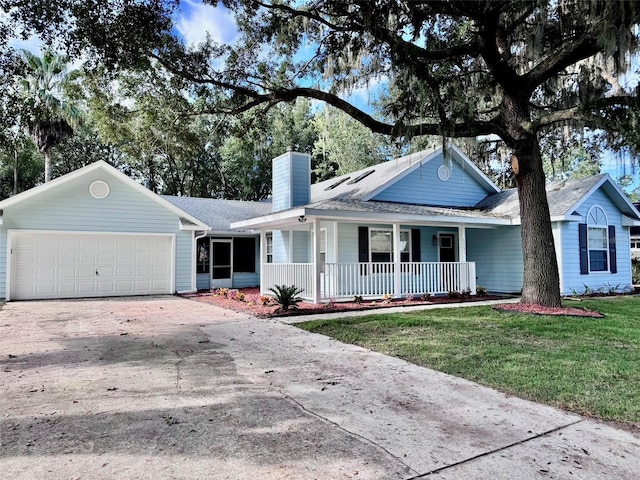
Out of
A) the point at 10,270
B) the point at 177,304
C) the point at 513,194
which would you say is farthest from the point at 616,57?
the point at 10,270

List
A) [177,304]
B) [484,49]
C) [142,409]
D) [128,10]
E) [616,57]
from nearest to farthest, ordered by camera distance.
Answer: [142,409], [616,57], [128,10], [484,49], [177,304]

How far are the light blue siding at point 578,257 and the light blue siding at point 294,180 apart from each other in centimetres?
860

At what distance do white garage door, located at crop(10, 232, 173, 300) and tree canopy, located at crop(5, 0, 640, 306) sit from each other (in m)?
6.38

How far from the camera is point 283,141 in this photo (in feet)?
97.1

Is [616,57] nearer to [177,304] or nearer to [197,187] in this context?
[177,304]

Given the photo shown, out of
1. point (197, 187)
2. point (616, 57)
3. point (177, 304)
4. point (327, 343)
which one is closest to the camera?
point (327, 343)

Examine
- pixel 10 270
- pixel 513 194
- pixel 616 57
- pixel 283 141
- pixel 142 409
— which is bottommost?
pixel 142 409

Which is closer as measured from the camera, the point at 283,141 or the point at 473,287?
the point at 473,287

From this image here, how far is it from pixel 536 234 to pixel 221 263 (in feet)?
40.5

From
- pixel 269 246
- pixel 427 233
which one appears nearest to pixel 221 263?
pixel 269 246

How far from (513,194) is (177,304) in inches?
494

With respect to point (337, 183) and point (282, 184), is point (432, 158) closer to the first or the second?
point (337, 183)

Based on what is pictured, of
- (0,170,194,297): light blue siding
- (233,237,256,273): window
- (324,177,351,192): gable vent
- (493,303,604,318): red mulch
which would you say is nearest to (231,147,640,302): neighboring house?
(324,177,351,192): gable vent

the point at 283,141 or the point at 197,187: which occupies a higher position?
the point at 283,141
